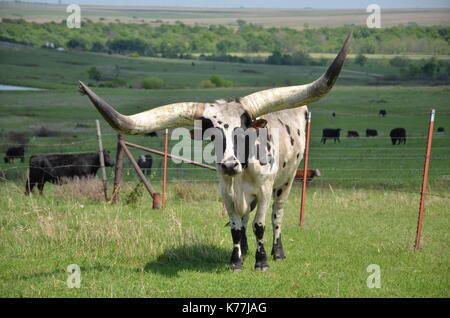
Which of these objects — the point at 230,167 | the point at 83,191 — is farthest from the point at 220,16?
the point at 230,167

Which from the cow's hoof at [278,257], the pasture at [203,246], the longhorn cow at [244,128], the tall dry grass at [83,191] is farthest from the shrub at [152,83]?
the longhorn cow at [244,128]

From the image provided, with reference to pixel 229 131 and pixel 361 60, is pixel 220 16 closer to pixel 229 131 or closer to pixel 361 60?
pixel 361 60

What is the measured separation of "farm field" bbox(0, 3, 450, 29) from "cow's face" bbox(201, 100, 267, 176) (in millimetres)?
131158

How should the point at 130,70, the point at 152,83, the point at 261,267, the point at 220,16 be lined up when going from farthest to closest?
1. the point at 220,16
2. the point at 130,70
3. the point at 152,83
4. the point at 261,267

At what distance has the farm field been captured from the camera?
144900 millimetres

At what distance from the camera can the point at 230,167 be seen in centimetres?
732

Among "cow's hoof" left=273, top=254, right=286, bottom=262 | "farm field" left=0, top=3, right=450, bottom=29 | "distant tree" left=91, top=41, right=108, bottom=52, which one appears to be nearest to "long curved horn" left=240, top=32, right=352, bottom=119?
"cow's hoof" left=273, top=254, right=286, bottom=262

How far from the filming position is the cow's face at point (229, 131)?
742cm

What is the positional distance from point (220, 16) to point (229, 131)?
191 m

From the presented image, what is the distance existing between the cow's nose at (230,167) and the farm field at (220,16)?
132 meters

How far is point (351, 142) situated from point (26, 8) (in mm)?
144693

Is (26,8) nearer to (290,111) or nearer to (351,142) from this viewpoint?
(351,142)

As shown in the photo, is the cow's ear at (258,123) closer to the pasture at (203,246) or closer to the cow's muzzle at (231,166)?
the cow's muzzle at (231,166)

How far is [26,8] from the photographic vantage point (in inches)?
6471
